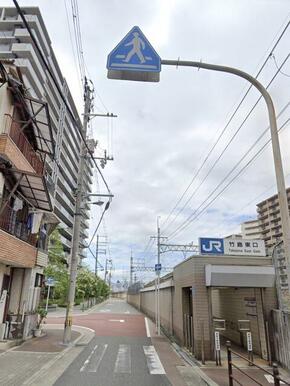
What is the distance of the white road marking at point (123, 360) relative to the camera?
33.1 ft

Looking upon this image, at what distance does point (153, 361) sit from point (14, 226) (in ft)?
27.5

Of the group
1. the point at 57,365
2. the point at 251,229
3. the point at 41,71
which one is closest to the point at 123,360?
the point at 57,365

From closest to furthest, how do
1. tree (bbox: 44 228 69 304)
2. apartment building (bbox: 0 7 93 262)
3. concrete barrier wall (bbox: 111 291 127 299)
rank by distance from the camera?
tree (bbox: 44 228 69 304), apartment building (bbox: 0 7 93 262), concrete barrier wall (bbox: 111 291 127 299)

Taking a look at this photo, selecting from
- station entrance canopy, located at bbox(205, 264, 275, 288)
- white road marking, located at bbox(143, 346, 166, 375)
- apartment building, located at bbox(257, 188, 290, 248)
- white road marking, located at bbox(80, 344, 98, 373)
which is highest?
apartment building, located at bbox(257, 188, 290, 248)

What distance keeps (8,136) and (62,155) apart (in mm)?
53444

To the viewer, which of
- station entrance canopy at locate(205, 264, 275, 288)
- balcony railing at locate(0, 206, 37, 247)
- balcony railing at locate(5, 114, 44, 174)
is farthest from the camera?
balcony railing at locate(0, 206, 37, 247)

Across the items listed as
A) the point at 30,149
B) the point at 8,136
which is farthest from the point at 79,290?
the point at 8,136

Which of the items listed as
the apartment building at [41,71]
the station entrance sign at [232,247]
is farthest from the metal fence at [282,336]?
the apartment building at [41,71]

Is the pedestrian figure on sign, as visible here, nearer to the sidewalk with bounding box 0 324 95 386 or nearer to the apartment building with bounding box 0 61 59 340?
the apartment building with bounding box 0 61 59 340

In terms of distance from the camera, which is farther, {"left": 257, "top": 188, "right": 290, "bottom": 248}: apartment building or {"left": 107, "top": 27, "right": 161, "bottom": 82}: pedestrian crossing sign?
{"left": 257, "top": 188, "right": 290, "bottom": 248}: apartment building

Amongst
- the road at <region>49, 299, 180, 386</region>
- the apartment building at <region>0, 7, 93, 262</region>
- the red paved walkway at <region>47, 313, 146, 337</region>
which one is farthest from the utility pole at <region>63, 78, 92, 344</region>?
the apartment building at <region>0, 7, 93, 262</region>

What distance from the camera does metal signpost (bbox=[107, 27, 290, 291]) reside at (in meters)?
5.18

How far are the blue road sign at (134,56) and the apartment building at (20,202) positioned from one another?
25.2 ft

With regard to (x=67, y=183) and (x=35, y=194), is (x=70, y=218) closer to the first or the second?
(x=67, y=183)
